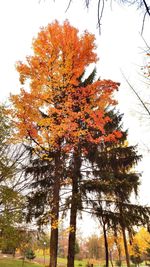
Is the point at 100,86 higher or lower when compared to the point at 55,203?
higher

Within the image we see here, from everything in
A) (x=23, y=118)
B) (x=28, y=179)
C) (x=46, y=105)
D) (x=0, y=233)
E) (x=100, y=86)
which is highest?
(x=100, y=86)

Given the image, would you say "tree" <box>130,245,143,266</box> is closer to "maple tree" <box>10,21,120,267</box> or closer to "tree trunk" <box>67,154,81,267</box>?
"tree trunk" <box>67,154,81,267</box>

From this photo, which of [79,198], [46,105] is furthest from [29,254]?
[46,105]

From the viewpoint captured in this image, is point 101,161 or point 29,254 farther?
point 29,254

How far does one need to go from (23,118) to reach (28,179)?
4363 mm

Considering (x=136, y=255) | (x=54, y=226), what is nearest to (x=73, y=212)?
(x=54, y=226)

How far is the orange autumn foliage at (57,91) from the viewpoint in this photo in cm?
900

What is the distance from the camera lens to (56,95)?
31.0 ft

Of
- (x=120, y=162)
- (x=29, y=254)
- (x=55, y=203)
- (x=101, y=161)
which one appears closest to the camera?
(x=55, y=203)

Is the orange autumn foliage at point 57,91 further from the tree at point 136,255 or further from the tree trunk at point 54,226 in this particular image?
the tree at point 136,255

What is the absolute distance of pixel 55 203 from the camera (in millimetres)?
8719

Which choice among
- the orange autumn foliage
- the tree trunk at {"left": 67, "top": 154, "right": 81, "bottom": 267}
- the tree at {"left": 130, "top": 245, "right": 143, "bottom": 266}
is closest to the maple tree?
the orange autumn foliage

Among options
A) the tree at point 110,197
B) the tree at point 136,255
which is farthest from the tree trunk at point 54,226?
the tree at point 136,255

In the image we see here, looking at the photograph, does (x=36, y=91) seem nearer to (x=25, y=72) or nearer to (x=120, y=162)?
(x=25, y=72)
